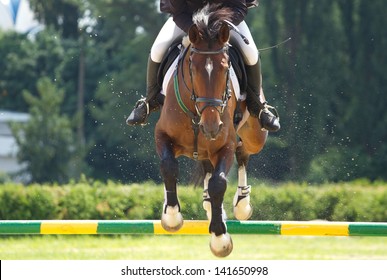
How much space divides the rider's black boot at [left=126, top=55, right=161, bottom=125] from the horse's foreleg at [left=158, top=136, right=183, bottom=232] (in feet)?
2.19

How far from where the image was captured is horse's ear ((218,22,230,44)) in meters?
7.74

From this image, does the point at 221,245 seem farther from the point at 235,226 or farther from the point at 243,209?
the point at 243,209

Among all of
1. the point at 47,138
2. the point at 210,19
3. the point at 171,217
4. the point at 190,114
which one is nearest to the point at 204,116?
the point at 190,114

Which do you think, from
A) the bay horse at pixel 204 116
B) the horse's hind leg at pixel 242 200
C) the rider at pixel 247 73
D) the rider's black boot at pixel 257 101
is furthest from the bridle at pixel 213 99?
the horse's hind leg at pixel 242 200

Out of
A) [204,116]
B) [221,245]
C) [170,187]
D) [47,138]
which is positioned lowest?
[47,138]

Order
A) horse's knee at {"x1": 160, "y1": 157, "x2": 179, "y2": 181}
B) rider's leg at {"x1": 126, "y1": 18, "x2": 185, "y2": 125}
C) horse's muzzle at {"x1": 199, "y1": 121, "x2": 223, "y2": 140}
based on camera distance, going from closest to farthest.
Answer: horse's muzzle at {"x1": 199, "y1": 121, "x2": 223, "y2": 140}
horse's knee at {"x1": 160, "y1": 157, "x2": 179, "y2": 181}
rider's leg at {"x1": 126, "y1": 18, "x2": 185, "y2": 125}

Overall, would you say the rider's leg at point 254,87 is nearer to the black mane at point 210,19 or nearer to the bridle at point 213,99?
the black mane at point 210,19

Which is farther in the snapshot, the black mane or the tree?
the tree

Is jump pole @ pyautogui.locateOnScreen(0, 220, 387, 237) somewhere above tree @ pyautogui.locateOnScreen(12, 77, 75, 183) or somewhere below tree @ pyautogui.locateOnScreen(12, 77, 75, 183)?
above

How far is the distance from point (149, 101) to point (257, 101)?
0.96 metres

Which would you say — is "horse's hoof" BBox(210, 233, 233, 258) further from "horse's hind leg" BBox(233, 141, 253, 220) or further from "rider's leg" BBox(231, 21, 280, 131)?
"horse's hind leg" BBox(233, 141, 253, 220)

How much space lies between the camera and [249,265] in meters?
8.34

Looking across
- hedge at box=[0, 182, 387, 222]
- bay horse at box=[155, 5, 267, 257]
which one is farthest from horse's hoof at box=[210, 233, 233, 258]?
hedge at box=[0, 182, 387, 222]

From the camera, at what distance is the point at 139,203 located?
54.5 ft
